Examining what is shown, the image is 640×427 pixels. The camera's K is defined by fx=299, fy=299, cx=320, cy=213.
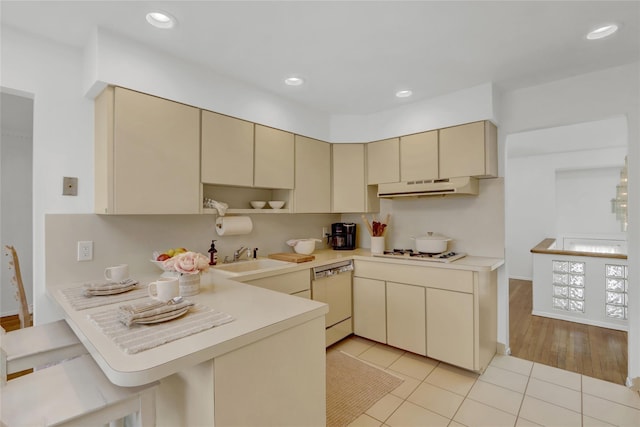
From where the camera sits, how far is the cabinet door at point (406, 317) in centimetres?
264

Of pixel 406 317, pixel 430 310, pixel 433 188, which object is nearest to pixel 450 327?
pixel 430 310

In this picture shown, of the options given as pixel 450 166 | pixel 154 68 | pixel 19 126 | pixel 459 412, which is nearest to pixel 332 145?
pixel 450 166

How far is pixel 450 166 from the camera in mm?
2756

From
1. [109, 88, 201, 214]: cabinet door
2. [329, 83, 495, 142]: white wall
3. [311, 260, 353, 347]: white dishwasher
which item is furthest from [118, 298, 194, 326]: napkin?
[329, 83, 495, 142]: white wall

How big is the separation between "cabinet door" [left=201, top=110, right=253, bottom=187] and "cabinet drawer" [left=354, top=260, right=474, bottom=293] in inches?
55.6

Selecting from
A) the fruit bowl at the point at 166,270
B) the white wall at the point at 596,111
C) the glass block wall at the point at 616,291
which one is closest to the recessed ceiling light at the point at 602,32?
the white wall at the point at 596,111

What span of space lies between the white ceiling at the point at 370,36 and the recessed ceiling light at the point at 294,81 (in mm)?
56

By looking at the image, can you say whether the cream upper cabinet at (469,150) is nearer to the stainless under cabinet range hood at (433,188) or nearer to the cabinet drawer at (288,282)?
the stainless under cabinet range hood at (433,188)

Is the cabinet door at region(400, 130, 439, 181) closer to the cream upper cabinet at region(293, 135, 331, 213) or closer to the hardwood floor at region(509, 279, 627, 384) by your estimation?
the cream upper cabinet at region(293, 135, 331, 213)

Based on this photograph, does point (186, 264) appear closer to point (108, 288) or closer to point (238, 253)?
point (108, 288)

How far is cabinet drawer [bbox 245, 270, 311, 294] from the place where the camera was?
2326 mm

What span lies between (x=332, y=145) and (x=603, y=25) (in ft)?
7.43

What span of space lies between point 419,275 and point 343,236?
110 centimetres

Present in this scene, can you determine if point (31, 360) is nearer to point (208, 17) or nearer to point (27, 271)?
point (208, 17)
